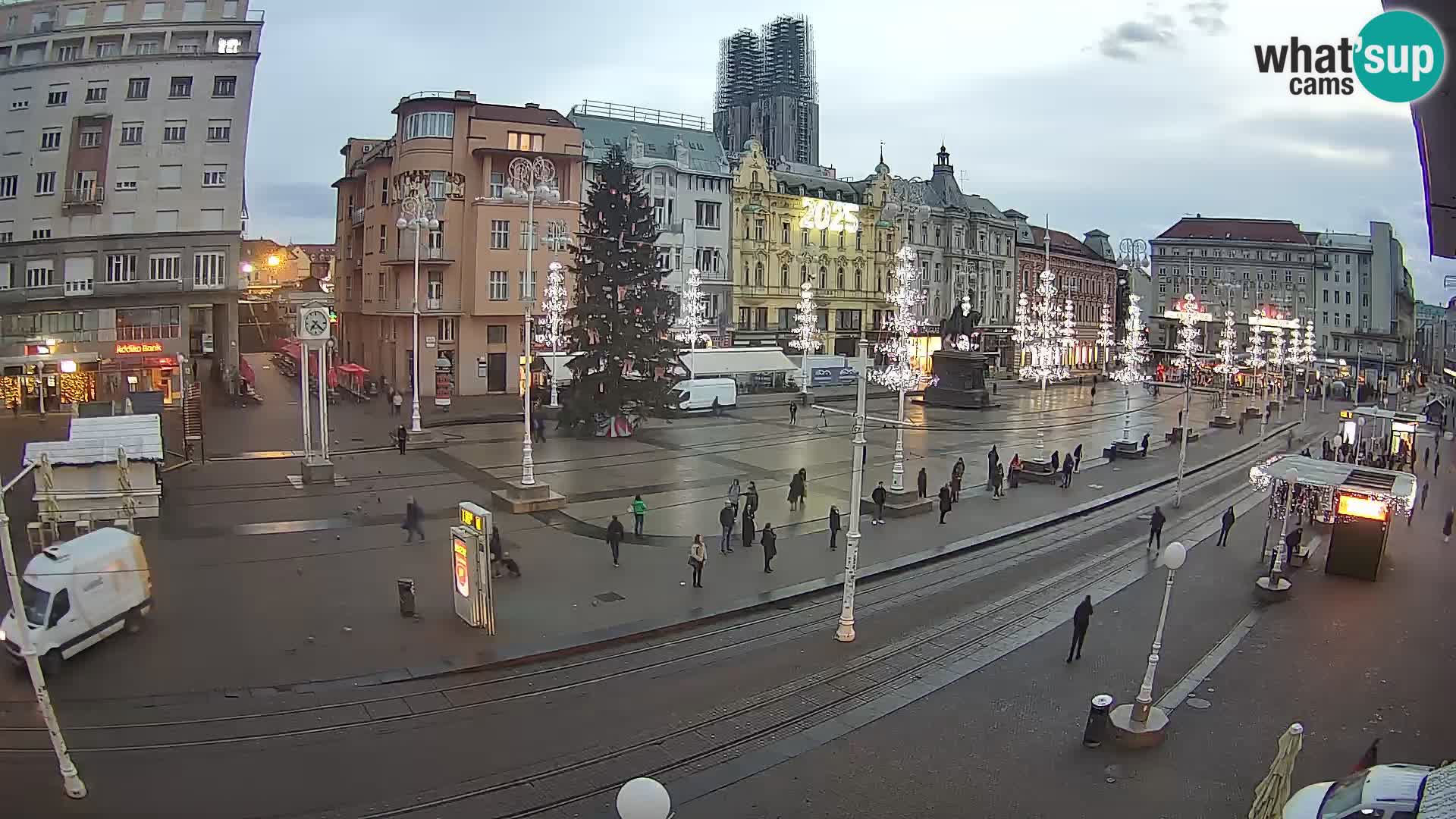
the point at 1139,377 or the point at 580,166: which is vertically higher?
the point at 580,166

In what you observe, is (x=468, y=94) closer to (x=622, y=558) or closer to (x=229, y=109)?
(x=229, y=109)

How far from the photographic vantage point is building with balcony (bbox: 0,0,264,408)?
24156 millimetres

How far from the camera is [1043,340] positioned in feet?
190

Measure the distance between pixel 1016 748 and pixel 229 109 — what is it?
2896 cm

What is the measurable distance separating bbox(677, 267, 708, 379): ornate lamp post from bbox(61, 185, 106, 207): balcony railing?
1075 inches

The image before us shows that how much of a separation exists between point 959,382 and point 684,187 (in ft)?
75.9

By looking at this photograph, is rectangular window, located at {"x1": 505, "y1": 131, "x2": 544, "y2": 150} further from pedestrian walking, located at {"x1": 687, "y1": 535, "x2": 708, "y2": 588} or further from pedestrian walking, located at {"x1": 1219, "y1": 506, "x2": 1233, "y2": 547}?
pedestrian walking, located at {"x1": 1219, "y1": 506, "x2": 1233, "y2": 547}

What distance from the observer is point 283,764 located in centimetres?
1065

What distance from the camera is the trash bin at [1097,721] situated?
1162 cm

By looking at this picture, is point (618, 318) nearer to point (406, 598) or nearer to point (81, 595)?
point (406, 598)

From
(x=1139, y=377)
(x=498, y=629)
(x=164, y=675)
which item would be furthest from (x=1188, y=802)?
(x=1139, y=377)

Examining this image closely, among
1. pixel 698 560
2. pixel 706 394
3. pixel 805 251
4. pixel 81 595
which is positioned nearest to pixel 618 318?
pixel 706 394

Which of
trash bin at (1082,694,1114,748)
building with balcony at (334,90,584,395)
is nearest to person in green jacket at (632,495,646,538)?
trash bin at (1082,694,1114,748)

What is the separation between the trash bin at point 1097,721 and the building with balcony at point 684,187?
50196mm
